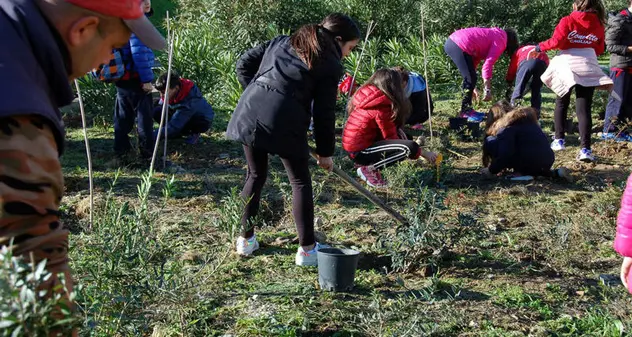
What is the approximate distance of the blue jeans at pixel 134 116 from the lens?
6.27 m

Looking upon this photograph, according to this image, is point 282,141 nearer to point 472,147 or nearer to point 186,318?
point 186,318

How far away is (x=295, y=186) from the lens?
4.00 m

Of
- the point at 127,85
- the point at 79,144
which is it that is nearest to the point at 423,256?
the point at 127,85

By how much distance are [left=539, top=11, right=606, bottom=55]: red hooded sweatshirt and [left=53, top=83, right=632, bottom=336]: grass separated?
144cm

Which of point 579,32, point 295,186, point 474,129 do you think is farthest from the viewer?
point 474,129

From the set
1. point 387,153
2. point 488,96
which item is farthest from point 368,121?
point 488,96

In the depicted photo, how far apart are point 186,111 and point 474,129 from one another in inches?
133

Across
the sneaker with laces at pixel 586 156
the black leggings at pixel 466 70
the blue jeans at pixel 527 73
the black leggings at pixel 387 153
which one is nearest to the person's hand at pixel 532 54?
the blue jeans at pixel 527 73

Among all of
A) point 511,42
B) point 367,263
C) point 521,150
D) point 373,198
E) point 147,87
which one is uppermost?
point 147,87

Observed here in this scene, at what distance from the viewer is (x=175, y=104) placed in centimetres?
743

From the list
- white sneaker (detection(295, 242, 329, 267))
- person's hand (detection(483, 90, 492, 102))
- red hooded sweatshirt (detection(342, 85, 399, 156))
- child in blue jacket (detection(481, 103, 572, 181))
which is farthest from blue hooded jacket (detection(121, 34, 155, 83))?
person's hand (detection(483, 90, 492, 102))

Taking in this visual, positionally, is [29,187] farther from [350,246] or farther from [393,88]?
[393,88]

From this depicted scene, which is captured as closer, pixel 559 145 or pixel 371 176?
pixel 371 176

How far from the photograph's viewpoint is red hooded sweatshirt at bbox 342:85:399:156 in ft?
20.5
